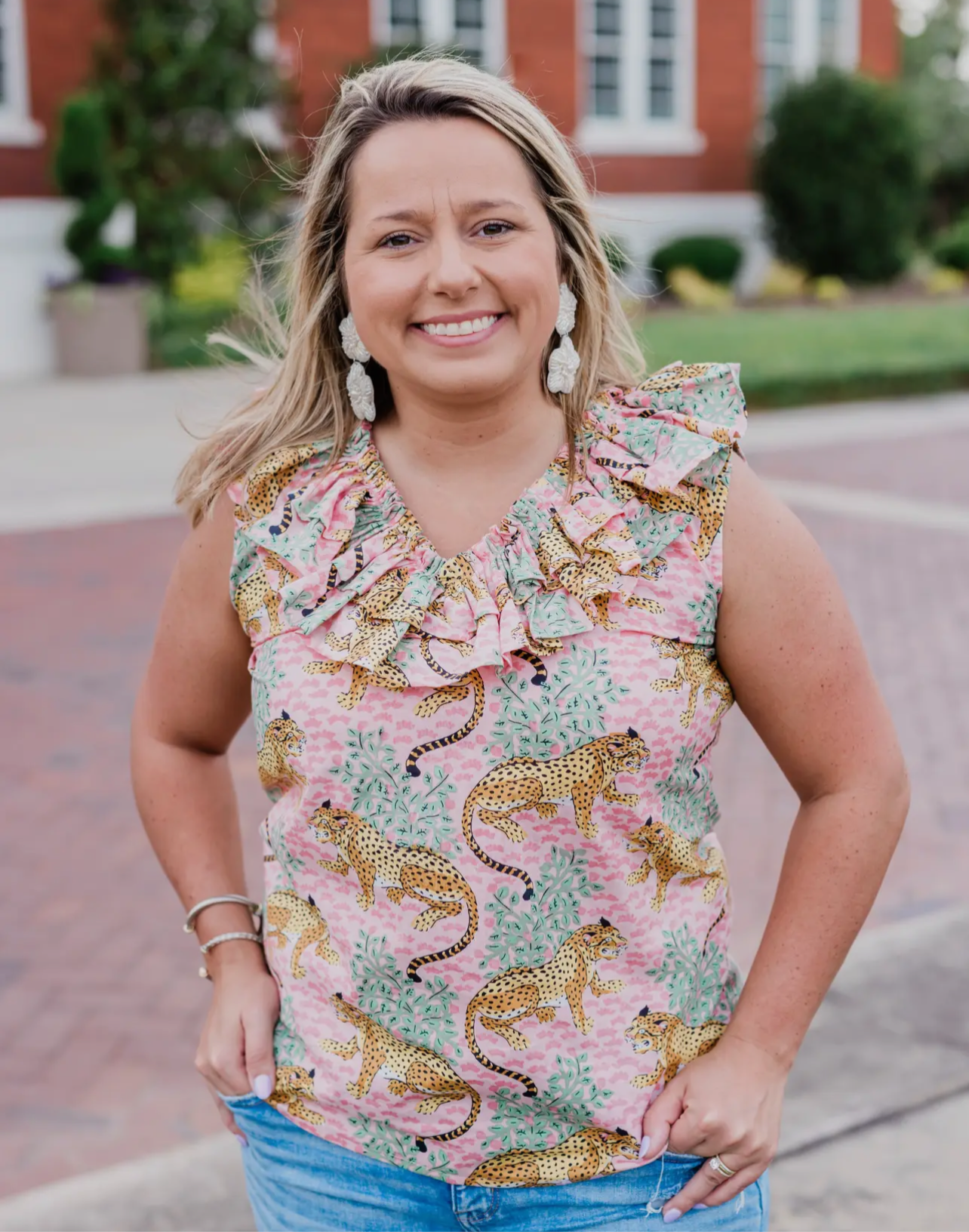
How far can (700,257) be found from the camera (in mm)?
19859

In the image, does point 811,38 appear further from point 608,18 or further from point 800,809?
point 800,809

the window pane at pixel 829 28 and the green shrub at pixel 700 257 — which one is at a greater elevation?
the window pane at pixel 829 28

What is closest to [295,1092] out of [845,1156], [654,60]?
[845,1156]

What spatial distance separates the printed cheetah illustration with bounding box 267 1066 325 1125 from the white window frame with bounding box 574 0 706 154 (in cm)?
1906

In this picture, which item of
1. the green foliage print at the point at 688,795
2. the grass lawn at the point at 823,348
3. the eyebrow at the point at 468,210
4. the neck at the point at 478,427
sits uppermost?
the eyebrow at the point at 468,210

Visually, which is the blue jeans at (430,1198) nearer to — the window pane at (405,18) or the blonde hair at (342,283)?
the blonde hair at (342,283)

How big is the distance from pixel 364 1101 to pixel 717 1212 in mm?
385

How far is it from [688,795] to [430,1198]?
50 cm

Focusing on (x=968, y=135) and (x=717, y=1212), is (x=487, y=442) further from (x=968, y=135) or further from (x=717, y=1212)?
(x=968, y=135)

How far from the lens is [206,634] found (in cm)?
183

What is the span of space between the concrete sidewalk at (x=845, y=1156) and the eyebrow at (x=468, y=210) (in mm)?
1933

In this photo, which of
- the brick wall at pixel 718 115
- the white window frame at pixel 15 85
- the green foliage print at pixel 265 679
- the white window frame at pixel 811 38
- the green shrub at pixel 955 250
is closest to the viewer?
the green foliage print at pixel 265 679

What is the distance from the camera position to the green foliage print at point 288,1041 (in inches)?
67.7

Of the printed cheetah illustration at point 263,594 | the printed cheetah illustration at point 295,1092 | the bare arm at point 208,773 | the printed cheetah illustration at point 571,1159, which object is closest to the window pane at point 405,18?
the bare arm at point 208,773
